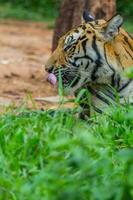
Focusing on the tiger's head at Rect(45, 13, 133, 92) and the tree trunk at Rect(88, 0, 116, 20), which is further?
the tree trunk at Rect(88, 0, 116, 20)

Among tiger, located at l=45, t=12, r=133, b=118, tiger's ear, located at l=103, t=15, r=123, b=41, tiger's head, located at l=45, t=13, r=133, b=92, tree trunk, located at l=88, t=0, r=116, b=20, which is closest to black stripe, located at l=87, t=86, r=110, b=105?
tiger, located at l=45, t=12, r=133, b=118

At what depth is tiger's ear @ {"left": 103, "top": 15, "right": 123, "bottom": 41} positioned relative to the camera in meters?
6.65

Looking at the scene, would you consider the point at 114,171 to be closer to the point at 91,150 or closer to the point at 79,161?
the point at 91,150

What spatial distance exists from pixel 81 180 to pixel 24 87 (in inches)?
221

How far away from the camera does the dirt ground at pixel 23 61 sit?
30.3ft

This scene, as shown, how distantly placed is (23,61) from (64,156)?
673cm

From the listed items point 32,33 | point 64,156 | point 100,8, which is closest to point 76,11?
point 100,8

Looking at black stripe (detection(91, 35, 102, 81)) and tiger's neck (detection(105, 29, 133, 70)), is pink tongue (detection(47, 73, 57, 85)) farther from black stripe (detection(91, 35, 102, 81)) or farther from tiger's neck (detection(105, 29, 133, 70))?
tiger's neck (detection(105, 29, 133, 70))

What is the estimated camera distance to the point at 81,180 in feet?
13.1

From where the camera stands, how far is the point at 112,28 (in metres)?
6.67

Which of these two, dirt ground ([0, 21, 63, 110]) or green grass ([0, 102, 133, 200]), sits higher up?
dirt ground ([0, 21, 63, 110])

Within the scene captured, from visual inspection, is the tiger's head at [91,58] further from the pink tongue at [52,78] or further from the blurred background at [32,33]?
the blurred background at [32,33]

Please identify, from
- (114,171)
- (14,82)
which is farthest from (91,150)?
(14,82)

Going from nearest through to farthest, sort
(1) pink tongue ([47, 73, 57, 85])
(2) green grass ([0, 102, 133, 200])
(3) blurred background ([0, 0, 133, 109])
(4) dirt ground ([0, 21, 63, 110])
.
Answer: (2) green grass ([0, 102, 133, 200])
(1) pink tongue ([47, 73, 57, 85])
(4) dirt ground ([0, 21, 63, 110])
(3) blurred background ([0, 0, 133, 109])
